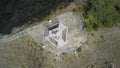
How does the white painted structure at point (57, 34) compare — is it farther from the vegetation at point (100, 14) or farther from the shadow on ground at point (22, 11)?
the vegetation at point (100, 14)

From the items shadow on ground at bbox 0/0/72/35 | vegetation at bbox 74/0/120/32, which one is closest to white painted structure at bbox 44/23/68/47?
shadow on ground at bbox 0/0/72/35

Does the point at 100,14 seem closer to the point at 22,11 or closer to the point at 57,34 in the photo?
the point at 57,34

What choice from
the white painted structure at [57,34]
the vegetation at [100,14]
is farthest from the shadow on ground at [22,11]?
the vegetation at [100,14]

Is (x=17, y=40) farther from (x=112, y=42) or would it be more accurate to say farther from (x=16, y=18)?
(x=112, y=42)

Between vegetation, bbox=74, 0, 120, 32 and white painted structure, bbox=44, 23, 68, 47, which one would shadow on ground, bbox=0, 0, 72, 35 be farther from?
vegetation, bbox=74, 0, 120, 32

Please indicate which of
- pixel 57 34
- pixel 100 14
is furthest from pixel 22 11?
pixel 100 14

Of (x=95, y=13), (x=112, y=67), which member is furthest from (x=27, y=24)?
(x=112, y=67)

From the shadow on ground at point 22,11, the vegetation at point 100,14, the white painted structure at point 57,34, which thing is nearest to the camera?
the vegetation at point 100,14
